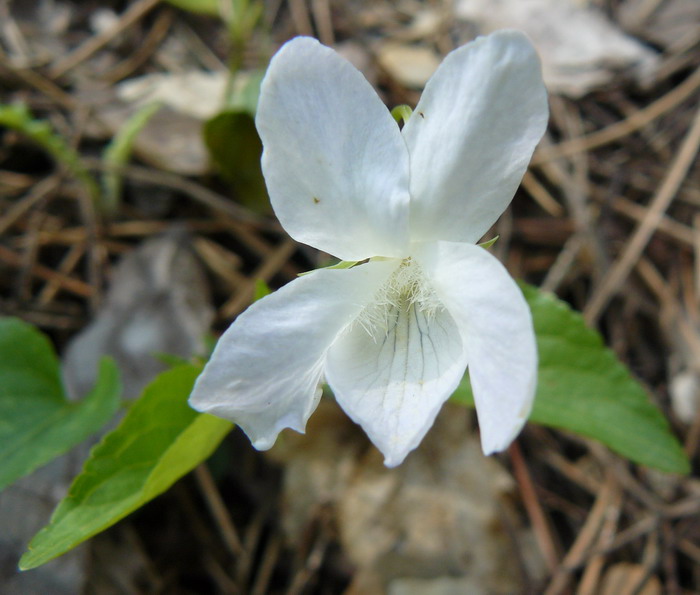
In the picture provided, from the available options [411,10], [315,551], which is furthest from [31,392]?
[411,10]

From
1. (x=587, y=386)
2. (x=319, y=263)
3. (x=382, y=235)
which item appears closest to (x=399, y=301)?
(x=382, y=235)

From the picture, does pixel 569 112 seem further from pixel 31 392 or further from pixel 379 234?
pixel 31 392

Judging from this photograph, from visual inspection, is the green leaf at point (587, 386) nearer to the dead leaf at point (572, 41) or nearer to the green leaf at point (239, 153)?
the green leaf at point (239, 153)

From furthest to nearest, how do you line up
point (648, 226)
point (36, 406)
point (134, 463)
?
point (648, 226) < point (36, 406) < point (134, 463)

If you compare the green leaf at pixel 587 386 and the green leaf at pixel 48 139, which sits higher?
the green leaf at pixel 587 386

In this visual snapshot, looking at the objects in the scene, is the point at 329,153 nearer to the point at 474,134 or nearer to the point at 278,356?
the point at 474,134

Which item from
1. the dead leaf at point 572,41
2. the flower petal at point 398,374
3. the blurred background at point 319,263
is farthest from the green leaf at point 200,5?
the flower petal at point 398,374
